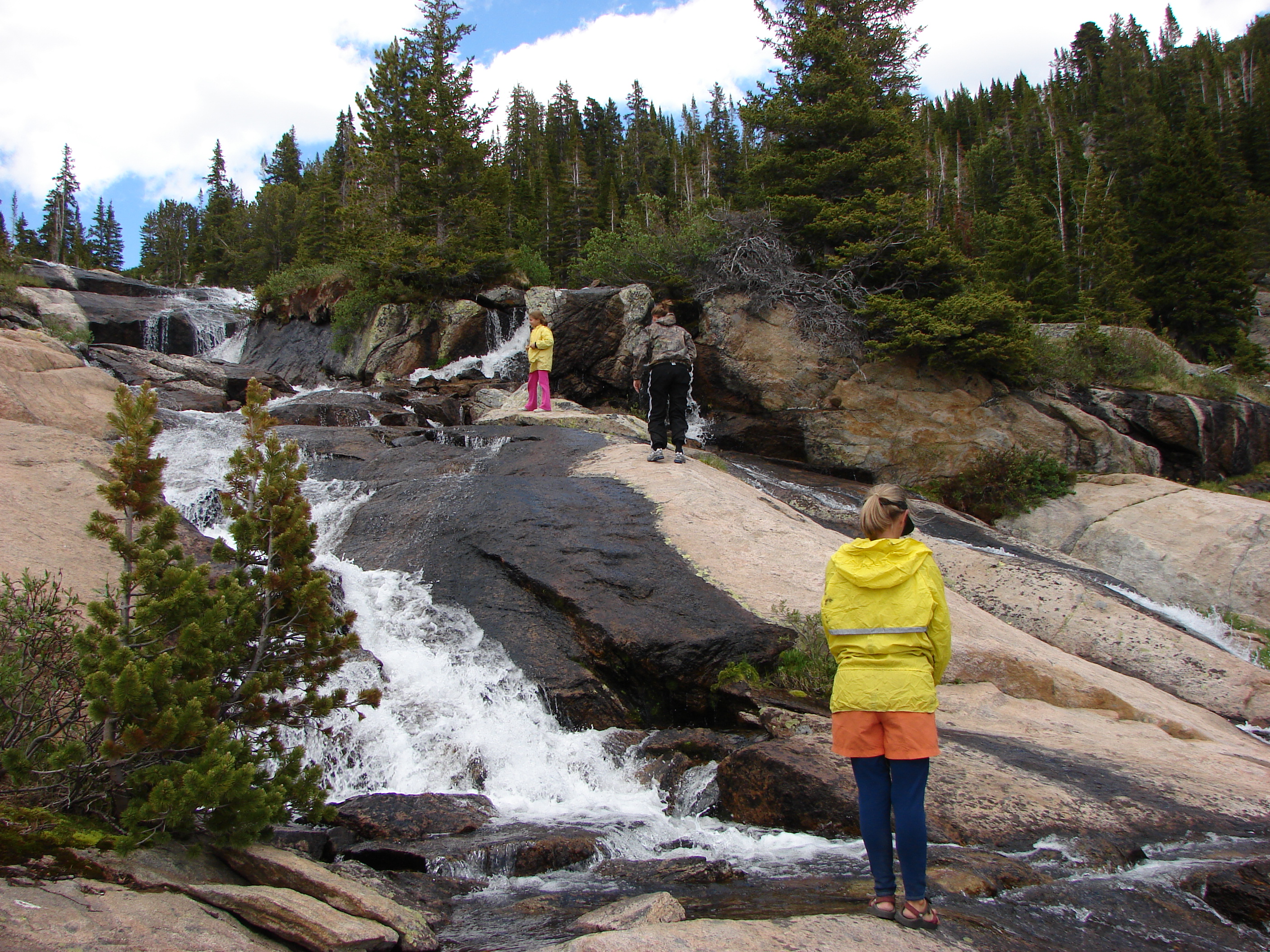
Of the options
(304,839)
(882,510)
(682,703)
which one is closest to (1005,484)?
(682,703)

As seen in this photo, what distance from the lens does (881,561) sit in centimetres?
363

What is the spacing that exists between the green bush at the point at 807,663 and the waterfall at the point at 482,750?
1423 mm

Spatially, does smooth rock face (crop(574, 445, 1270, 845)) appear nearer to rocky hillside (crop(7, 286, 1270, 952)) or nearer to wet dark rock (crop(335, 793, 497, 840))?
rocky hillside (crop(7, 286, 1270, 952))

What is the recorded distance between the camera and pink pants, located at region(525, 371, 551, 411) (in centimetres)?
1474

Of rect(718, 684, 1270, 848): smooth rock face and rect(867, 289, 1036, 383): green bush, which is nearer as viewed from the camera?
rect(718, 684, 1270, 848): smooth rock face

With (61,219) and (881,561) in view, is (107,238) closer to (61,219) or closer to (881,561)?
(61,219)

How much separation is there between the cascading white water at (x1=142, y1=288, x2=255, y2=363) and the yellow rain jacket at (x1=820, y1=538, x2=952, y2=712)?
89.8 ft

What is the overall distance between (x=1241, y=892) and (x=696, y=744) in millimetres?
3495

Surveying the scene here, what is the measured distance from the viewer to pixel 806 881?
4.06 metres

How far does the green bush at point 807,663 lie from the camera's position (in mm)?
6762

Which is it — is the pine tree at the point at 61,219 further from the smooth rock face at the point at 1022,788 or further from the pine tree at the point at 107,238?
the smooth rock face at the point at 1022,788

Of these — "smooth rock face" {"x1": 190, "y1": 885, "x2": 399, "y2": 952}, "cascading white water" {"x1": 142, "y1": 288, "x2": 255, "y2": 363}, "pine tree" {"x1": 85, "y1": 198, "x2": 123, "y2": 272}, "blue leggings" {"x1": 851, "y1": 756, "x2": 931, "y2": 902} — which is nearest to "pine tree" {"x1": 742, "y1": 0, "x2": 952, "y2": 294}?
"blue leggings" {"x1": 851, "y1": 756, "x2": 931, "y2": 902}

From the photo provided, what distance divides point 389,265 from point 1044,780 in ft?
71.9

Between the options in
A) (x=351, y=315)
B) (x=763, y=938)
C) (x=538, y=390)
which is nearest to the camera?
(x=763, y=938)
